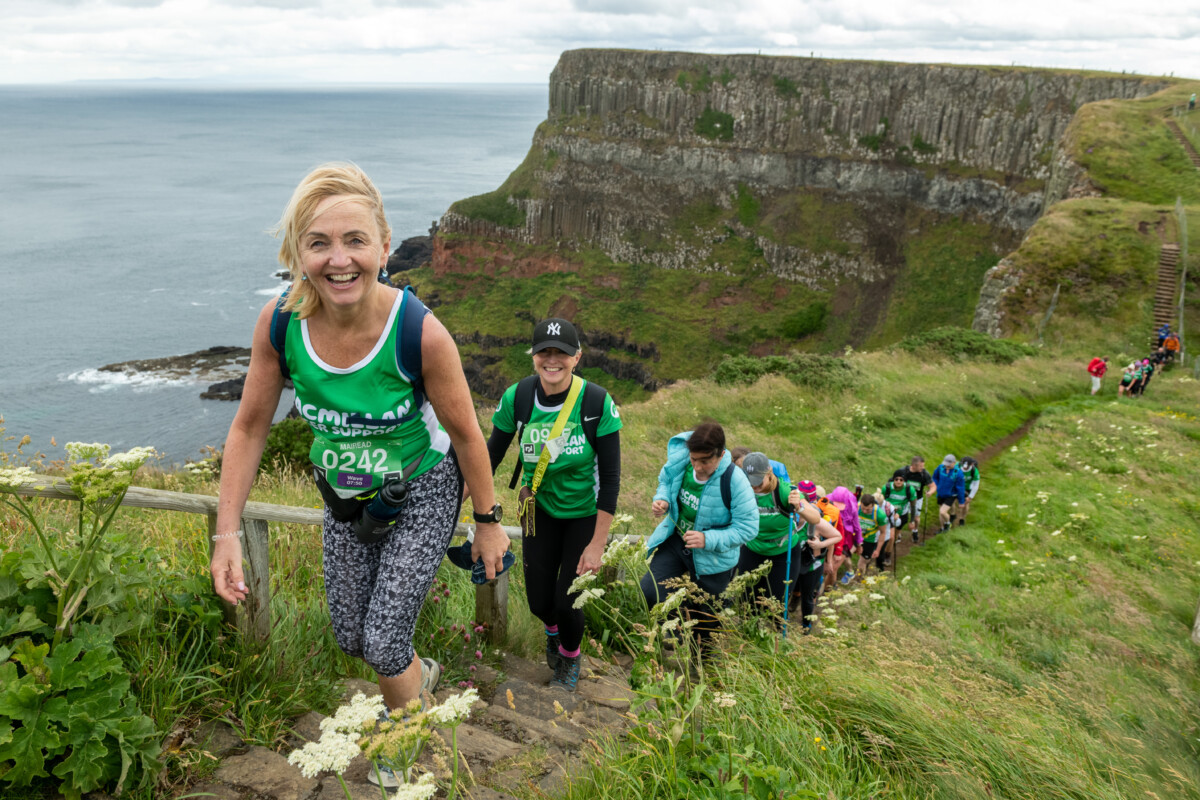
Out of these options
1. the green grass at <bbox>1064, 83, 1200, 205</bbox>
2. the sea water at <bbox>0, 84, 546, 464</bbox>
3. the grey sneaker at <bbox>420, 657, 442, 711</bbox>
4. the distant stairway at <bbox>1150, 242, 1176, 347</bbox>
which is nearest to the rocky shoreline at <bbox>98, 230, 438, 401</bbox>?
the sea water at <bbox>0, 84, 546, 464</bbox>

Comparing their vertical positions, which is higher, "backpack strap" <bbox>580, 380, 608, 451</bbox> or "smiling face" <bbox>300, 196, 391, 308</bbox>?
"smiling face" <bbox>300, 196, 391, 308</bbox>

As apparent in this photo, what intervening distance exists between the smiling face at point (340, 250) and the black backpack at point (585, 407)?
1.57 meters

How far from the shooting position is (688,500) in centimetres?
540

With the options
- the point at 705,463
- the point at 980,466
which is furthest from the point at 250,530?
the point at 980,466

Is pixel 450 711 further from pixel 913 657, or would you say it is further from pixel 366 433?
pixel 913 657

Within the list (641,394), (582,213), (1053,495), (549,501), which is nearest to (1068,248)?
(1053,495)

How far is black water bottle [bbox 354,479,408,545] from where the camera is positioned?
2.82 metres

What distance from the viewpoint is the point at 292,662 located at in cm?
342

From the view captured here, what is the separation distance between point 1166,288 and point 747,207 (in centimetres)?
5230

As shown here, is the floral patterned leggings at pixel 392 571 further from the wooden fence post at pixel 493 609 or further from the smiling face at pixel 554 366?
the wooden fence post at pixel 493 609

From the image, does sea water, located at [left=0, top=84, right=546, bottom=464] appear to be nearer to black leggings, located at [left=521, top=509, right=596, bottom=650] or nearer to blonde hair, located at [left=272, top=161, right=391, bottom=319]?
black leggings, located at [left=521, top=509, right=596, bottom=650]

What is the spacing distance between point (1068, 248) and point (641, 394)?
3982 centimetres

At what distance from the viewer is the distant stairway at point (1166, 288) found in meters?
29.1

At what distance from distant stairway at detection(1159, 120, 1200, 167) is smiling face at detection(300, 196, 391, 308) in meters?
50.3
